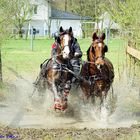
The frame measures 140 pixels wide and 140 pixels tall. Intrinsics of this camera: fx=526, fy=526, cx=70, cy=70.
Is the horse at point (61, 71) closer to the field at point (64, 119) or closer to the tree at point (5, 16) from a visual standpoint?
the field at point (64, 119)

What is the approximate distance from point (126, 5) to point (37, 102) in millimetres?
3972

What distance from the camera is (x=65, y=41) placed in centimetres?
1170

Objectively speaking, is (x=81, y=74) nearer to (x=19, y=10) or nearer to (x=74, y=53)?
(x=74, y=53)

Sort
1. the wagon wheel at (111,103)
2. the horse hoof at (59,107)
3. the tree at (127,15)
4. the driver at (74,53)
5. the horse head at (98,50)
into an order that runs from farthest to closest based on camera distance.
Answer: the tree at (127,15)
the wagon wheel at (111,103)
the driver at (74,53)
the horse hoof at (59,107)
the horse head at (98,50)

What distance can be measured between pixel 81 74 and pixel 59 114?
3.59ft

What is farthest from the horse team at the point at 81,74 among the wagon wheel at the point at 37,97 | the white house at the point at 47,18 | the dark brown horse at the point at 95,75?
the white house at the point at 47,18

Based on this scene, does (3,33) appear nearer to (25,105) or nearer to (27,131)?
(25,105)

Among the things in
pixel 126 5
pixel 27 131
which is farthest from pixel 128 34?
pixel 27 131

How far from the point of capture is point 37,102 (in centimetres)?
1383

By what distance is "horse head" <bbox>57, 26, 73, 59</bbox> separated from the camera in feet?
37.9

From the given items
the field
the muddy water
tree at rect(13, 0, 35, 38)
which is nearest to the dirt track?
the field

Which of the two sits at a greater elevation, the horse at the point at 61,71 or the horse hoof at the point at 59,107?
the horse at the point at 61,71

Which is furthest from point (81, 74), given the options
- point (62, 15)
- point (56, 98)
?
point (62, 15)

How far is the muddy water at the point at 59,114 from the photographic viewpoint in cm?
1136
